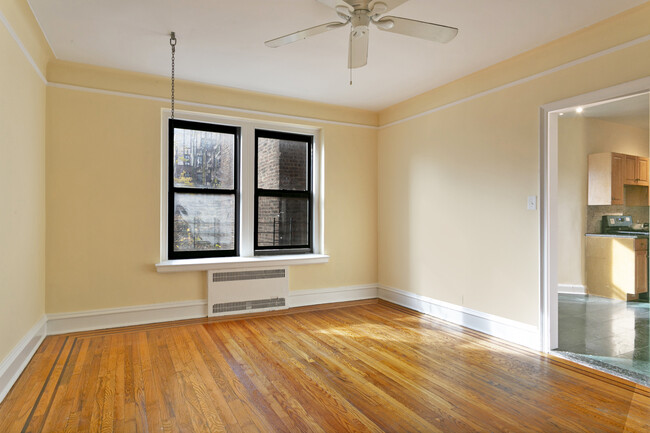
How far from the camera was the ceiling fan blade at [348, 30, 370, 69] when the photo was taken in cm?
257

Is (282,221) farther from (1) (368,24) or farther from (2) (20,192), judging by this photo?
(1) (368,24)

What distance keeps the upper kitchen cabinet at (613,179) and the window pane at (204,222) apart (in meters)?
5.10

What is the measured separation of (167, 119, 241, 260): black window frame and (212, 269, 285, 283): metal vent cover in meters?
0.31

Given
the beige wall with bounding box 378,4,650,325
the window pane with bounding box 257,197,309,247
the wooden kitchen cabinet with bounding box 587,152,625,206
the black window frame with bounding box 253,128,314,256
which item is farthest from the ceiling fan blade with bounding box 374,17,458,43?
the wooden kitchen cabinet with bounding box 587,152,625,206

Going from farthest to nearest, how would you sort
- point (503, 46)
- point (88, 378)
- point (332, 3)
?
point (503, 46), point (88, 378), point (332, 3)

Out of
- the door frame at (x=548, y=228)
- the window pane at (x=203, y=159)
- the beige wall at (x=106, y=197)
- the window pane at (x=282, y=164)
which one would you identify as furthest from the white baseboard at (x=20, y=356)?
the door frame at (x=548, y=228)

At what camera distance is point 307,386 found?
8.60 ft

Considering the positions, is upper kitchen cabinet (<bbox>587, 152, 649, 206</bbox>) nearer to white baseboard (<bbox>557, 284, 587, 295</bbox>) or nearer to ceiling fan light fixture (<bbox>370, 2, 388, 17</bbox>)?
white baseboard (<bbox>557, 284, 587, 295</bbox>)

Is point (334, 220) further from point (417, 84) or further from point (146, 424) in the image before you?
point (146, 424)

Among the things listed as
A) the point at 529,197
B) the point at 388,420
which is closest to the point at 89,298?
the point at 388,420

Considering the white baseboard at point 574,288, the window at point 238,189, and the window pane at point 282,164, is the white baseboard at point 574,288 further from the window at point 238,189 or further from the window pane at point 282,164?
the window pane at point 282,164

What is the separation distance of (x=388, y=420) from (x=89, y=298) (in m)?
3.15

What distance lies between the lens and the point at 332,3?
8.25 feet

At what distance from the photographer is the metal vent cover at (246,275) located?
170 inches
